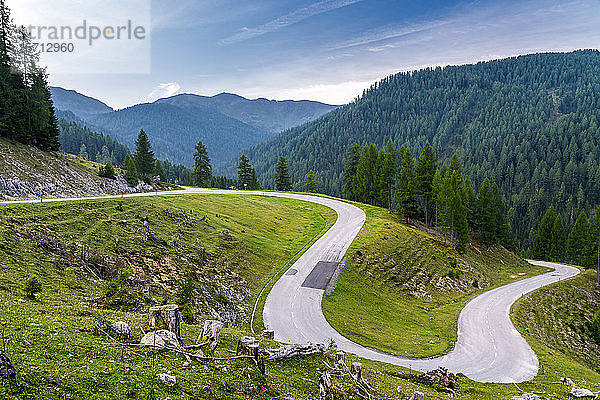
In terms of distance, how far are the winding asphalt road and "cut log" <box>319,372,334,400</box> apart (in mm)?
11319

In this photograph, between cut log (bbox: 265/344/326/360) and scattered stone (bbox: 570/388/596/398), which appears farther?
scattered stone (bbox: 570/388/596/398)

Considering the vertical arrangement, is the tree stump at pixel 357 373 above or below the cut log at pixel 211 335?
below

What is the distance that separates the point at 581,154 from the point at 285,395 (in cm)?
24535

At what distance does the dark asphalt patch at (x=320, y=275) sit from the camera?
1441 inches

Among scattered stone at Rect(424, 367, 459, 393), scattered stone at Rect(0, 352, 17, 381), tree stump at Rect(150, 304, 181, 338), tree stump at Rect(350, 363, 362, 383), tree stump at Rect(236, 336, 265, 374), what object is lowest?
scattered stone at Rect(424, 367, 459, 393)

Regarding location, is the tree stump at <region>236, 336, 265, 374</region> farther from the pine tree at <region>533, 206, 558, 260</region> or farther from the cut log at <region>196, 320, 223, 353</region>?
the pine tree at <region>533, 206, 558, 260</region>

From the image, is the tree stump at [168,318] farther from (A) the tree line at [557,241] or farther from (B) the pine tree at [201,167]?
(A) the tree line at [557,241]

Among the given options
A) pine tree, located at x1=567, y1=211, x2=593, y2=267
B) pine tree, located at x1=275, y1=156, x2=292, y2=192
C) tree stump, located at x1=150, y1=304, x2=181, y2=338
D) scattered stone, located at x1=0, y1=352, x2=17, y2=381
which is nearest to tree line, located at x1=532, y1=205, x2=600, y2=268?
pine tree, located at x1=567, y1=211, x2=593, y2=267

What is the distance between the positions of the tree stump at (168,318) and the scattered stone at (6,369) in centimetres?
630

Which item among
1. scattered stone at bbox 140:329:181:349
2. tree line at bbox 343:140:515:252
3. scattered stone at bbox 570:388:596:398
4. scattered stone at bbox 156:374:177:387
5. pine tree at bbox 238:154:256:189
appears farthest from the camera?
pine tree at bbox 238:154:256:189

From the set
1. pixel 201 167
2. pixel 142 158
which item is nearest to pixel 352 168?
pixel 201 167

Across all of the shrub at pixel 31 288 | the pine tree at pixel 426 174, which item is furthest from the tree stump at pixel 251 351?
the pine tree at pixel 426 174

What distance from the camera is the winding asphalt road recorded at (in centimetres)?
2445

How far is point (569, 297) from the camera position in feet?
172
